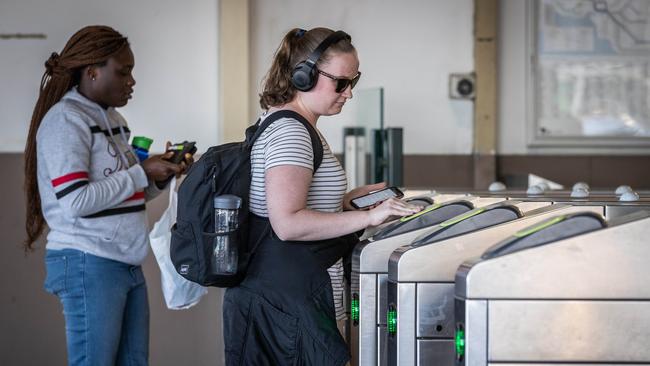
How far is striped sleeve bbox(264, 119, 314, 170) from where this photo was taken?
2.14 m

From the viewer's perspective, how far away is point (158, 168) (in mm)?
3010

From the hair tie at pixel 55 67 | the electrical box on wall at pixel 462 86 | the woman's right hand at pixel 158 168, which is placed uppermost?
the electrical box on wall at pixel 462 86

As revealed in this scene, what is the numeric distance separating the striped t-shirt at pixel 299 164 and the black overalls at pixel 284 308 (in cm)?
4

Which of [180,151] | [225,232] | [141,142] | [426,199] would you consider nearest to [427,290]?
[225,232]

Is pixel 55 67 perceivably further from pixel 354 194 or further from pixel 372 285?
pixel 372 285

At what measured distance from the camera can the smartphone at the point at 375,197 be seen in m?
2.33

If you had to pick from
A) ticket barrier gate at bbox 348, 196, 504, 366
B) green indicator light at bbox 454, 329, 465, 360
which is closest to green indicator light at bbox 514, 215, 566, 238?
green indicator light at bbox 454, 329, 465, 360

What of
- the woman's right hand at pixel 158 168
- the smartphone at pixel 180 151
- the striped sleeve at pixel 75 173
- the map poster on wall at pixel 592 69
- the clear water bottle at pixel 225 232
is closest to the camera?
the clear water bottle at pixel 225 232

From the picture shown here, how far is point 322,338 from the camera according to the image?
2186 millimetres

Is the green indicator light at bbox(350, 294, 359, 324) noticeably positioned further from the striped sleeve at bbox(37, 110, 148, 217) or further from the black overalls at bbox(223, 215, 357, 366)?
the striped sleeve at bbox(37, 110, 148, 217)

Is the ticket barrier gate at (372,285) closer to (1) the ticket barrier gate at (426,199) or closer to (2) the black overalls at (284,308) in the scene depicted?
(2) the black overalls at (284,308)

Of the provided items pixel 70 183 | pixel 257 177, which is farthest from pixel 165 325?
pixel 257 177

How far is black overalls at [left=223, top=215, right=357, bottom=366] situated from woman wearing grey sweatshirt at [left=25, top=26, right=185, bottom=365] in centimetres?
69

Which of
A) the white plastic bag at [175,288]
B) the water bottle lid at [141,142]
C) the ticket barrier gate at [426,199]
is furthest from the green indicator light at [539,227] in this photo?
the water bottle lid at [141,142]
